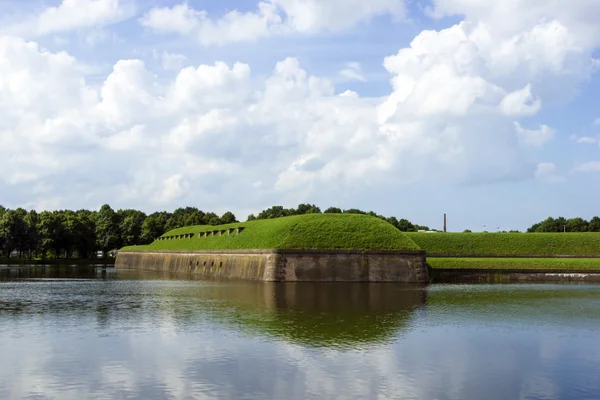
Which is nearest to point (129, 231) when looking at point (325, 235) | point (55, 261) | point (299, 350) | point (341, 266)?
point (55, 261)

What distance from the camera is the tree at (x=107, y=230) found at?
154 m

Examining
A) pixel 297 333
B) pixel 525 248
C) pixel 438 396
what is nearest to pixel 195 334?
pixel 297 333

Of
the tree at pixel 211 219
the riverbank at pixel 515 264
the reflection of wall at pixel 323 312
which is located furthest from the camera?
the tree at pixel 211 219

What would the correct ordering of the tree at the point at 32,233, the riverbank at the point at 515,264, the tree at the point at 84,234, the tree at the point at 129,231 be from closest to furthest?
the riverbank at the point at 515,264 → the tree at the point at 32,233 → the tree at the point at 84,234 → the tree at the point at 129,231

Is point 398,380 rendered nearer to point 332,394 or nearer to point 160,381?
point 332,394

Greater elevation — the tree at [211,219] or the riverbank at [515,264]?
the tree at [211,219]

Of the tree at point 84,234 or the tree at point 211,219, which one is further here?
the tree at point 211,219

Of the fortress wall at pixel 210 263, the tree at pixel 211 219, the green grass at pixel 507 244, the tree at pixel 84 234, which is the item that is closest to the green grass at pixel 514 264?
the green grass at pixel 507 244

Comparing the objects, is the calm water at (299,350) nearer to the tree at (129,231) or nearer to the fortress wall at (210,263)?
the fortress wall at (210,263)

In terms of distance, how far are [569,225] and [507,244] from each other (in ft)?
207

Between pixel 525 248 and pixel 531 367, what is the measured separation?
243 ft

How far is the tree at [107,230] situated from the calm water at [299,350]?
116 meters

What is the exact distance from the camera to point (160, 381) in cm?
1845

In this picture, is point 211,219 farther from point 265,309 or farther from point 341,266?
point 265,309
